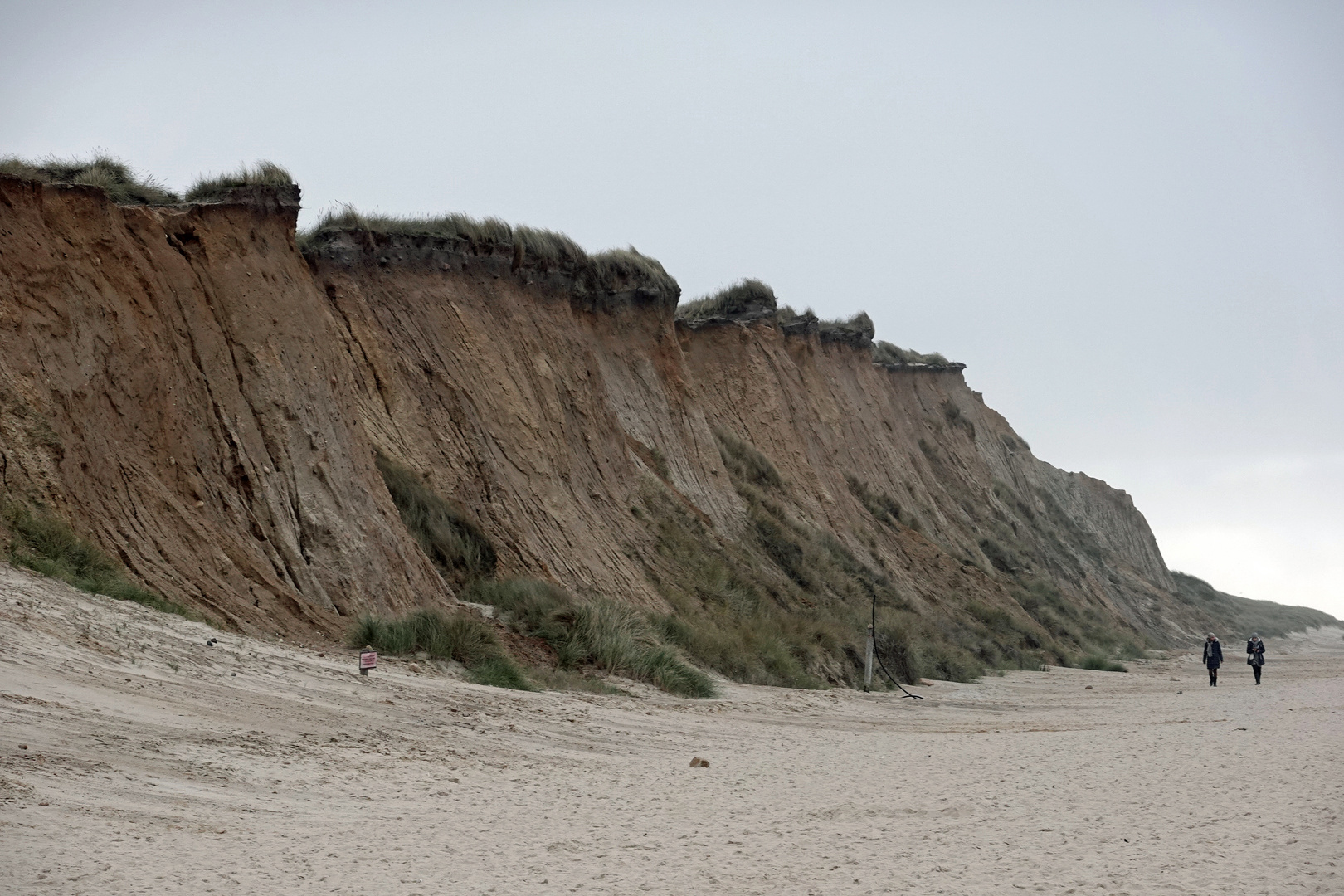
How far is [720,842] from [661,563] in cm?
1504

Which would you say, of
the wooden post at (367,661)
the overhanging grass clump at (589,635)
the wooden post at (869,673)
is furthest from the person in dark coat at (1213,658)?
the wooden post at (367,661)

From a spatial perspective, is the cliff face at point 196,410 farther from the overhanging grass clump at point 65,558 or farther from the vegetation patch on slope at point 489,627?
the vegetation patch on slope at point 489,627

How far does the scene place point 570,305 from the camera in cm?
2672

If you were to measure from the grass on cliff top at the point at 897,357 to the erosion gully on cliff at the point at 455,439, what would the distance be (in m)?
7.40

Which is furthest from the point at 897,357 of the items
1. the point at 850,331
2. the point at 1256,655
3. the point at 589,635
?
the point at 589,635

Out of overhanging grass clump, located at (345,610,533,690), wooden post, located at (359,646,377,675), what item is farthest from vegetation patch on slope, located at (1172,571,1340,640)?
wooden post, located at (359,646,377,675)

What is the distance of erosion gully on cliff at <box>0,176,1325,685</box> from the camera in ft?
43.0

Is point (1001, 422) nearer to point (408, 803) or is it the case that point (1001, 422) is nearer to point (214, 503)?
point (214, 503)

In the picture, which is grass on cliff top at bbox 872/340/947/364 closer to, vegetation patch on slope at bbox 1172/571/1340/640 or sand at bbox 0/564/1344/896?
vegetation patch on slope at bbox 1172/571/1340/640

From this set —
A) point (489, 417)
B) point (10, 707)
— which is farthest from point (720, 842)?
point (489, 417)

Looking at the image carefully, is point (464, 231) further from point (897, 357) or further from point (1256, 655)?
point (897, 357)

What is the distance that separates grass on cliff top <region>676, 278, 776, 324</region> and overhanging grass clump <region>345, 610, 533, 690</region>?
22.4 metres

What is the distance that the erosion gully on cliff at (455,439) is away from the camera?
13109 mm

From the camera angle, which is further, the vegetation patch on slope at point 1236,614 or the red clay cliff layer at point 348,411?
the vegetation patch on slope at point 1236,614
